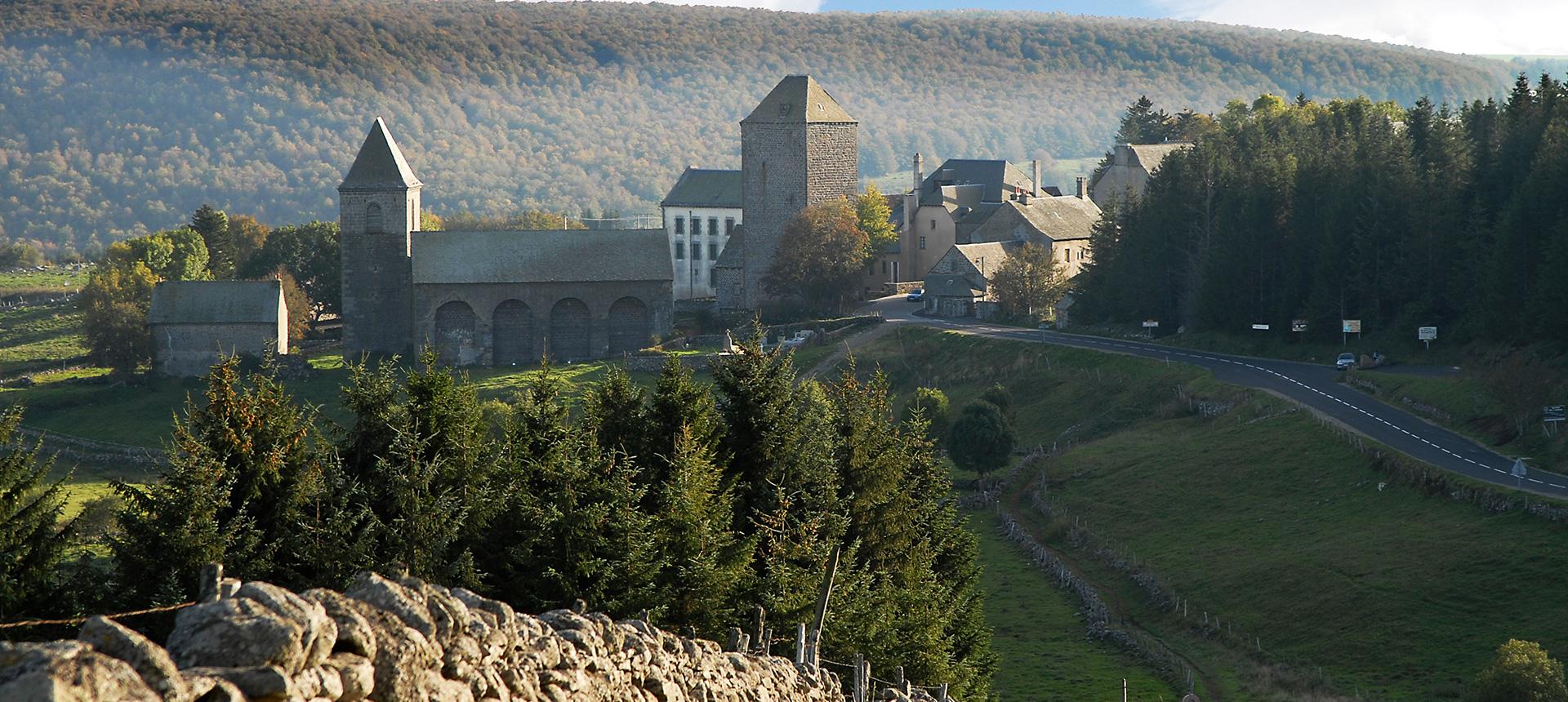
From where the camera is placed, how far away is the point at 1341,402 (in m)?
51.8

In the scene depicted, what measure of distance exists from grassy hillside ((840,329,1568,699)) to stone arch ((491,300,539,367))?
96.2 ft

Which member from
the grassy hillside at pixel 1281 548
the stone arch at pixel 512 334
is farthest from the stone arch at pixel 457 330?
the grassy hillside at pixel 1281 548

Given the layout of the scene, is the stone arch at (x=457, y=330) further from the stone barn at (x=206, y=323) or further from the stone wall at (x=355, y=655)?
the stone wall at (x=355, y=655)

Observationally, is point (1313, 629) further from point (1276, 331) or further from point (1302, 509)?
point (1276, 331)

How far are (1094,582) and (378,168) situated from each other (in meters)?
49.7

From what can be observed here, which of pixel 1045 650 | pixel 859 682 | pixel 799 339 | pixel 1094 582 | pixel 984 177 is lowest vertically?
pixel 1045 650

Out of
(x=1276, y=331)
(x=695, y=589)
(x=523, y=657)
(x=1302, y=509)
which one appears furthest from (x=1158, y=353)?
(x=523, y=657)

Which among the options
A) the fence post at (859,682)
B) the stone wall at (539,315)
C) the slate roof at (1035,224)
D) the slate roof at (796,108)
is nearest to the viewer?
the fence post at (859,682)

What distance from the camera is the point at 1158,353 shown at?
64.8 meters

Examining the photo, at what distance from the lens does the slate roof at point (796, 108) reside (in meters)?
90.4

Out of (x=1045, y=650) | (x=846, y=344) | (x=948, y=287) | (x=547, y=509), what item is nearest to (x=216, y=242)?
(x=948, y=287)

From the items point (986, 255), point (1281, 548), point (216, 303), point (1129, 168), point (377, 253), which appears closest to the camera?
point (1281, 548)

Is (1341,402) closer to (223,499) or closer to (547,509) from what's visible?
(547,509)

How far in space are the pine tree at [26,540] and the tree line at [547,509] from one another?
25mm
